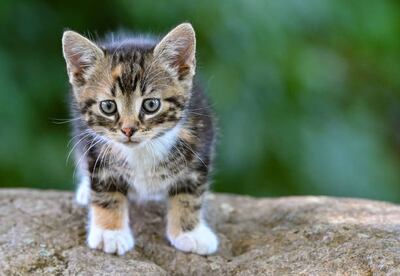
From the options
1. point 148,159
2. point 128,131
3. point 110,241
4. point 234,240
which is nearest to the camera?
point 128,131

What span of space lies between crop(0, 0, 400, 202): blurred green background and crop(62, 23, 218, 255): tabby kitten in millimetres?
1278

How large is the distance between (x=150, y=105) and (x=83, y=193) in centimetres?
85

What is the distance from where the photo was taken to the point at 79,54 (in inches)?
143

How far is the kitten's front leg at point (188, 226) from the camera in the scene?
3.66m

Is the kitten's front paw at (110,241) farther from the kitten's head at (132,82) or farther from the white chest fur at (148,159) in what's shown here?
the kitten's head at (132,82)

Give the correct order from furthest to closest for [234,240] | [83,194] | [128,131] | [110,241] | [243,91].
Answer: [243,91] → [83,194] → [234,240] → [110,241] → [128,131]

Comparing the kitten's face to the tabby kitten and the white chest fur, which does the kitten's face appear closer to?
the tabby kitten

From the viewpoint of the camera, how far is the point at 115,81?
351 centimetres

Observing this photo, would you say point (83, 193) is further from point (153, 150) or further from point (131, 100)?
point (131, 100)

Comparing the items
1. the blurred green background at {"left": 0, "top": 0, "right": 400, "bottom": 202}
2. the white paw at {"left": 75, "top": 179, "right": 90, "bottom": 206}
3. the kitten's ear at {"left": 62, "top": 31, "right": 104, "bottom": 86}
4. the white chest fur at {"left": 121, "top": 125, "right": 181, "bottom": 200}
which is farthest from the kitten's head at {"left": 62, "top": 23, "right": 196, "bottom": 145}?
the blurred green background at {"left": 0, "top": 0, "right": 400, "bottom": 202}

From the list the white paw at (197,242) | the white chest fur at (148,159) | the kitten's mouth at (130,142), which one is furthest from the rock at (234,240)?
the kitten's mouth at (130,142)

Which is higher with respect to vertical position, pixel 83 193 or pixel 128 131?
pixel 128 131

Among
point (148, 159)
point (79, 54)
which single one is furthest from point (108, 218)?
point (79, 54)

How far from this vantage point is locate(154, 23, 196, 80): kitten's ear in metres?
3.57
